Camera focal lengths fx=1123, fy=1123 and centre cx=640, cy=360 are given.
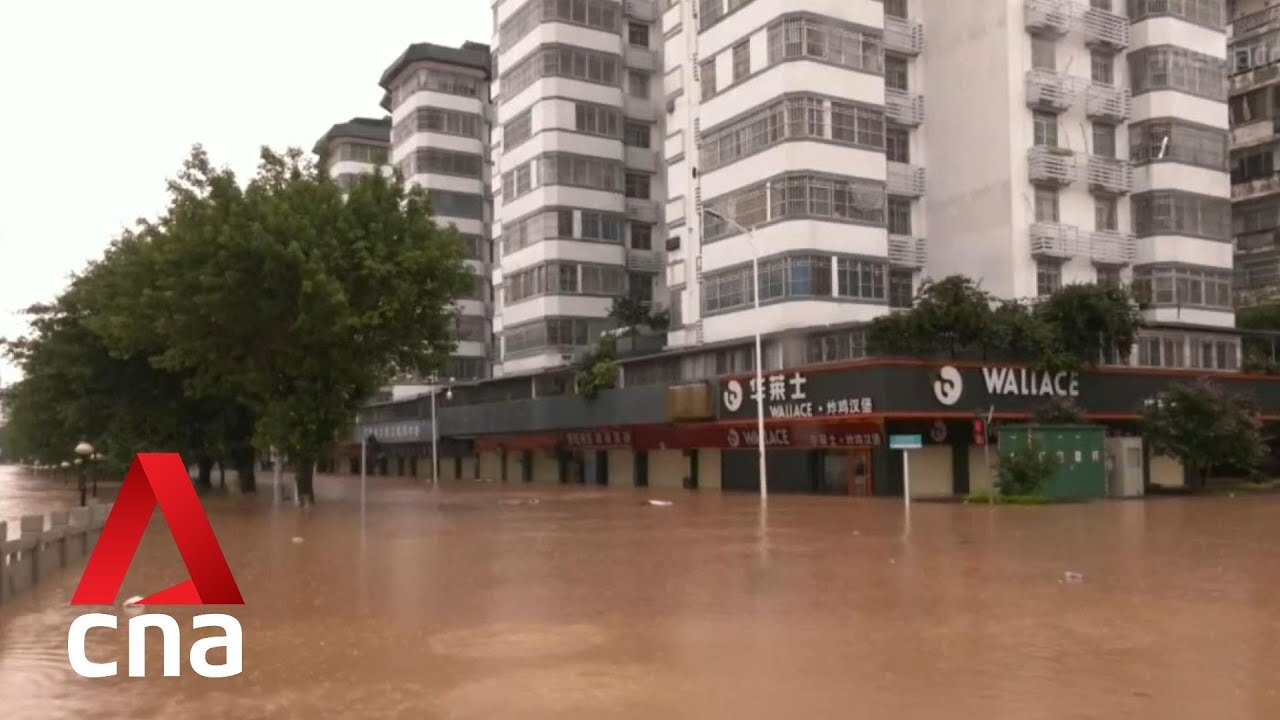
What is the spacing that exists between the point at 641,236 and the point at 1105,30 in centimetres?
2844

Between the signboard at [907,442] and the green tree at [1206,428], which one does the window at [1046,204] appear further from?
the signboard at [907,442]

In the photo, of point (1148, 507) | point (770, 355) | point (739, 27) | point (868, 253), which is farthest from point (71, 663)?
point (739, 27)

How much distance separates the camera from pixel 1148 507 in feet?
109

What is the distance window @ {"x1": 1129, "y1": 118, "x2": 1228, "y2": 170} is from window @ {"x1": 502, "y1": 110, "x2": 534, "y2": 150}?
32697 mm

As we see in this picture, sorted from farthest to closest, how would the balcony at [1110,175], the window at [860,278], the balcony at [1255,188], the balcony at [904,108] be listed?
the balcony at [1255,188]
the balcony at [904,108]
the balcony at [1110,175]
the window at [860,278]

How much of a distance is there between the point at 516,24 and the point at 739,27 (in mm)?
23340

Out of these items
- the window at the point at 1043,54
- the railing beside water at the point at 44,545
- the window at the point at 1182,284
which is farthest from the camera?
the window at the point at 1182,284

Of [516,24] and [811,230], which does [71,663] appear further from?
[516,24]

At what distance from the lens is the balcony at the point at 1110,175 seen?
4856 cm

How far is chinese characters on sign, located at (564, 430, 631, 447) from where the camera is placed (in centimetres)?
5475

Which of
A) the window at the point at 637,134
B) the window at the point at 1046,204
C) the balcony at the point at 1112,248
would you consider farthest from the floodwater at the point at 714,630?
the window at the point at 637,134

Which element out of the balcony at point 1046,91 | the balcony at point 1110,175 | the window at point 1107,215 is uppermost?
the balcony at point 1046,91

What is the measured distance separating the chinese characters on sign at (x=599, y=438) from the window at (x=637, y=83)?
2201 cm

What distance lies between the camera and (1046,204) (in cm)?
4759
